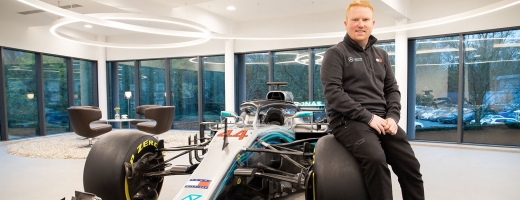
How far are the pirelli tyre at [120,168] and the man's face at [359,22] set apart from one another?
170 centimetres

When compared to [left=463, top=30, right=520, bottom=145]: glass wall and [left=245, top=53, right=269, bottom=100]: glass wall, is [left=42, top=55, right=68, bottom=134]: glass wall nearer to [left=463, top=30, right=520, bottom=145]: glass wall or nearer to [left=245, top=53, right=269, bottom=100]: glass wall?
[left=245, top=53, right=269, bottom=100]: glass wall

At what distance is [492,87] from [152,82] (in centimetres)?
902

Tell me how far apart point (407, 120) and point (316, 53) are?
269 cm

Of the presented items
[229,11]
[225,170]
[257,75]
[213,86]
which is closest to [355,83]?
[225,170]

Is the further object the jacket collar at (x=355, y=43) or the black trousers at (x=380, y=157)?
the jacket collar at (x=355, y=43)

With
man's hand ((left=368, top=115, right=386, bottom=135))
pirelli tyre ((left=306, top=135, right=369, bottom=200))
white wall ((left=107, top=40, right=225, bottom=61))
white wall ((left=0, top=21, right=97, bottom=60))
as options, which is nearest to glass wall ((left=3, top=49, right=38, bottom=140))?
white wall ((left=0, top=21, right=97, bottom=60))

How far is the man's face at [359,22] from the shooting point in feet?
5.93

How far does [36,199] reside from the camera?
10.4 feet

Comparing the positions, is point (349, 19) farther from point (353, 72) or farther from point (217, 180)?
point (217, 180)

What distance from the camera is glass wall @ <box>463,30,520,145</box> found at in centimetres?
632

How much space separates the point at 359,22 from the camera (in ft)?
5.95

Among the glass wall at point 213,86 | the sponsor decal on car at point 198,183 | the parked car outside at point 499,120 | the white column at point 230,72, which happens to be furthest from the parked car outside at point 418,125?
the sponsor decal on car at point 198,183

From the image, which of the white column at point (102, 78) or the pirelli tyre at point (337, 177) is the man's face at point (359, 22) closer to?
the pirelli tyre at point (337, 177)

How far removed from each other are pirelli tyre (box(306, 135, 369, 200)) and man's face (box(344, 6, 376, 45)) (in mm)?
638
